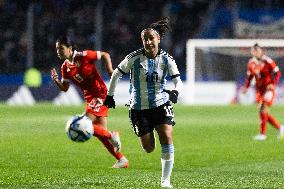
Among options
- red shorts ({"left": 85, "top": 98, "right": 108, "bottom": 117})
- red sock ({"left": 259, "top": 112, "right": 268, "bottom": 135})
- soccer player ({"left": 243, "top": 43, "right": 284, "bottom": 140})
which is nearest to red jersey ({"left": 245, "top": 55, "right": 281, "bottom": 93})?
soccer player ({"left": 243, "top": 43, "right": 284, "bottom": 140})

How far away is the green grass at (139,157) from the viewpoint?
11.4 meters

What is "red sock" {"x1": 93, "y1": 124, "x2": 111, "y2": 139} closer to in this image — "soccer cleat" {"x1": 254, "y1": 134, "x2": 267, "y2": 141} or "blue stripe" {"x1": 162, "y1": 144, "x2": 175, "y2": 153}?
"blue stripe" {"x1": 162, "y1": 144, "x2": 175, "y2": 153}

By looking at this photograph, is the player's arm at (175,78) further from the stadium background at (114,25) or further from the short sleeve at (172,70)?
the stadium background at (114,25)

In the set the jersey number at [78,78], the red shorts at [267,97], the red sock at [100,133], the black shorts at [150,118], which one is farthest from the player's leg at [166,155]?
the red shorts at [267,97]

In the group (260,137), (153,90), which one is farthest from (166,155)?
(260,137)

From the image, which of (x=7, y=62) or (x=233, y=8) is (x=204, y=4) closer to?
(x=233, y=8)

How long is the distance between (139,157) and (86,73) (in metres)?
2.74

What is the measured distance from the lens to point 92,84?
13781 millimetres

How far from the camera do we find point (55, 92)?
36438 millimetres

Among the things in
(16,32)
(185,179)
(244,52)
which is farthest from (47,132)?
(16,32)

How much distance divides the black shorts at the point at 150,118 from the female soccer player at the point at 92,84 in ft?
7.54

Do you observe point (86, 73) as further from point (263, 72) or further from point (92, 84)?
point (263, 72)

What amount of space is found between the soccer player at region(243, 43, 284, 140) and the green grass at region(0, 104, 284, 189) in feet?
1.45

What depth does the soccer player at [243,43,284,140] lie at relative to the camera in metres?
20.9
